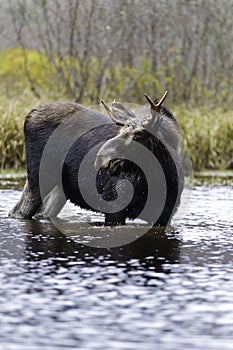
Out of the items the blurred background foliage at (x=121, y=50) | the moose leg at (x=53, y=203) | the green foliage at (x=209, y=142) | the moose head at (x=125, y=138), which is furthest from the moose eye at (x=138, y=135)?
the blurred background foliage at (x=121, y=50)

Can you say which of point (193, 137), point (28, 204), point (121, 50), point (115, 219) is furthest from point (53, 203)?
point (121, 50)

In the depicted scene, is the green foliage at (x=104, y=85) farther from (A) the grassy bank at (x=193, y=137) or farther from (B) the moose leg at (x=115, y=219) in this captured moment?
(B) the moose leg at (x=115, y=219)

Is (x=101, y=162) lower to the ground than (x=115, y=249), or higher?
higher

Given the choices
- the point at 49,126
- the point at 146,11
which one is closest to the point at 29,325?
the point at 49,126

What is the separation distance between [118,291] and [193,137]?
893cm

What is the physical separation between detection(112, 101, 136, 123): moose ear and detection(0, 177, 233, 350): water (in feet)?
3.06

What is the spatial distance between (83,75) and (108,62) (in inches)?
32.3

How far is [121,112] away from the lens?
8.09 meters

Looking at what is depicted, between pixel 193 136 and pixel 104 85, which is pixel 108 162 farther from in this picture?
pixel 104 85

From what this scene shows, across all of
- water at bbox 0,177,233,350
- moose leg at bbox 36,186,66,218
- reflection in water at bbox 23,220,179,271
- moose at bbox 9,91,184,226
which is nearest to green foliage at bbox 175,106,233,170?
moose leg at bbox 36,186,66,218

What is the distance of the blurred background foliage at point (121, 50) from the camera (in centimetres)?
1820

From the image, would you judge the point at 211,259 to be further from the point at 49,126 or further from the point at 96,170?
the point at 49,126

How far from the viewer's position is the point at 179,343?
4492 millimetres

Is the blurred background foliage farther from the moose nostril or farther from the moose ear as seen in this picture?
the moose nostril
